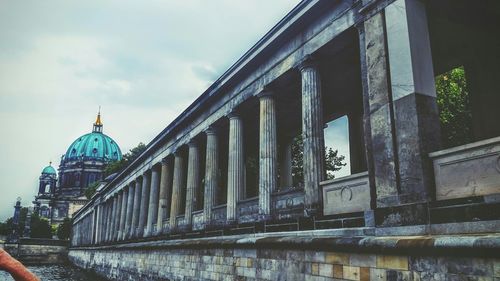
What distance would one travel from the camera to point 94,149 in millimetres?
103188

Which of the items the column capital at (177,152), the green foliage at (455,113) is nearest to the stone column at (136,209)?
the column capital at (177,152)

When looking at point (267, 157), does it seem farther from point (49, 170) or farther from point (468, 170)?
point (49, 170)

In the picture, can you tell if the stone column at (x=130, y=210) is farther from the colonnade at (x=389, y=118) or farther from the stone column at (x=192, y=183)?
the colonnade at (x=389, y=118)

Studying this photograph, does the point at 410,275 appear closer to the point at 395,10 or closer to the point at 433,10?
the point at 395,10

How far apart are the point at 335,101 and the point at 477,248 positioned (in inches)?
417

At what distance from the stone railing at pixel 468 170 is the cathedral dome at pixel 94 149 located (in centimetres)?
10363

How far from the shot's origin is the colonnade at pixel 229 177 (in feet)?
34.2

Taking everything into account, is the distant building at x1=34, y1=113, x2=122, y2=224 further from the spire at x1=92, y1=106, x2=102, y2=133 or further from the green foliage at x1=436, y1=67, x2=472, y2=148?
the green foliage at x1=436, y1=67, x2=472, y2=148

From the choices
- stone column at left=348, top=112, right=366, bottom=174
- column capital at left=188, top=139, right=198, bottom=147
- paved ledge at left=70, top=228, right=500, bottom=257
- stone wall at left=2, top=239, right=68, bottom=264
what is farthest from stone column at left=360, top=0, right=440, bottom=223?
stone wall at left=2, top=239, right=68, bottom=264

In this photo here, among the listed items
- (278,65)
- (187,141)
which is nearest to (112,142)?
(187,141)

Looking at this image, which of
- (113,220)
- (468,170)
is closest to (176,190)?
(468,170)

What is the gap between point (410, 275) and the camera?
6.29m

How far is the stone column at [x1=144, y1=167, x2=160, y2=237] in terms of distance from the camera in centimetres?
2276

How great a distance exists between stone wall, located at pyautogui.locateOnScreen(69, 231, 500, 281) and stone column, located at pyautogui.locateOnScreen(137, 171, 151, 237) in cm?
681
